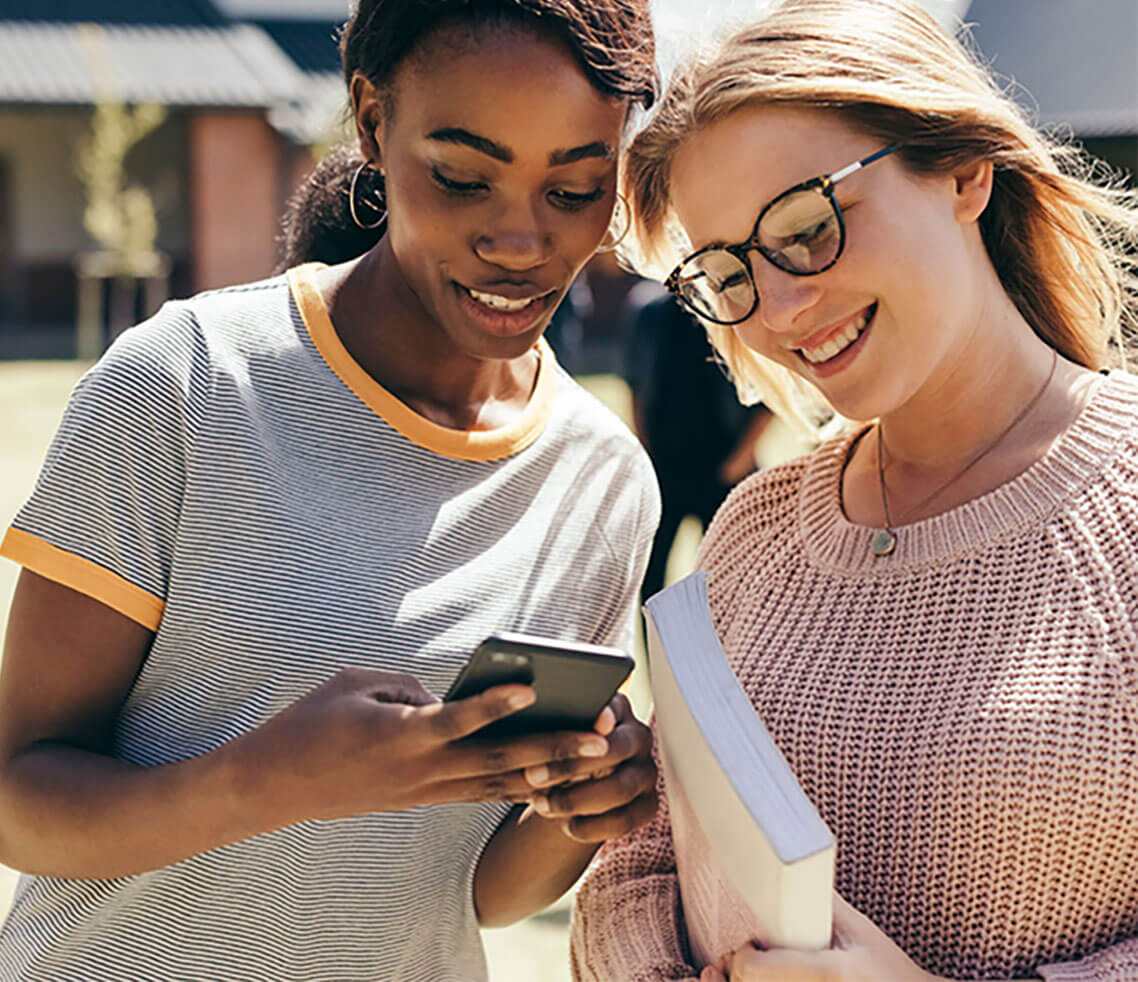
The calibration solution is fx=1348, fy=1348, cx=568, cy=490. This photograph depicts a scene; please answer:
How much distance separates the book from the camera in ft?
3.93

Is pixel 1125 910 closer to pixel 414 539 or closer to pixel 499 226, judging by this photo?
pixel 414 539

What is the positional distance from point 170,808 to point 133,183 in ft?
72.5

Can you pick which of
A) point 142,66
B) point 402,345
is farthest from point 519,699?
point 142,66

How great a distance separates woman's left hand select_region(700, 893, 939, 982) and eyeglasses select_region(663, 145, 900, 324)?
30.1 inches

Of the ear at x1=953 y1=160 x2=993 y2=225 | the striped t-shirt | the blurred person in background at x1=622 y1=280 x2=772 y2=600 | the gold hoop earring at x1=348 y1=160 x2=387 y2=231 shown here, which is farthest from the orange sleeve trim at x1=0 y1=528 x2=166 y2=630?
the blurred person in background at x1=622 y1=280 x2=772 y2=600

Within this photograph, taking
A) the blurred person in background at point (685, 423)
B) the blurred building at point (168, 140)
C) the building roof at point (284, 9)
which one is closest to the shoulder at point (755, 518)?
the blurred person in background at point (685, 423)

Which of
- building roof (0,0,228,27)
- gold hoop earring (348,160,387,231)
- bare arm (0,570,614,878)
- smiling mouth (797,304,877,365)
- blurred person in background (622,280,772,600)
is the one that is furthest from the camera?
building roof (0,0,228,27)

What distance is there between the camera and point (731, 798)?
1245 mm

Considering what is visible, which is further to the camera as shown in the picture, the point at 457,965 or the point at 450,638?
the point at 457,965

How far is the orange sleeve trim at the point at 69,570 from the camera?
1.61 meters

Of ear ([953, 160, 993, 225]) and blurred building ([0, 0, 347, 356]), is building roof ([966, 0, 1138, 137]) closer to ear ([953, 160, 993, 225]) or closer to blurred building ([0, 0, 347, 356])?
blurred building ([0, 0, 347, 356])

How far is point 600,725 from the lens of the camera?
1463mm

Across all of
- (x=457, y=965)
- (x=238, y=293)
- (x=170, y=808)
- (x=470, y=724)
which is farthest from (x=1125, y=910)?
(x=238, y=293)

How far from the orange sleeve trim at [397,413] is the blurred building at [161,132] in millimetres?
17810
